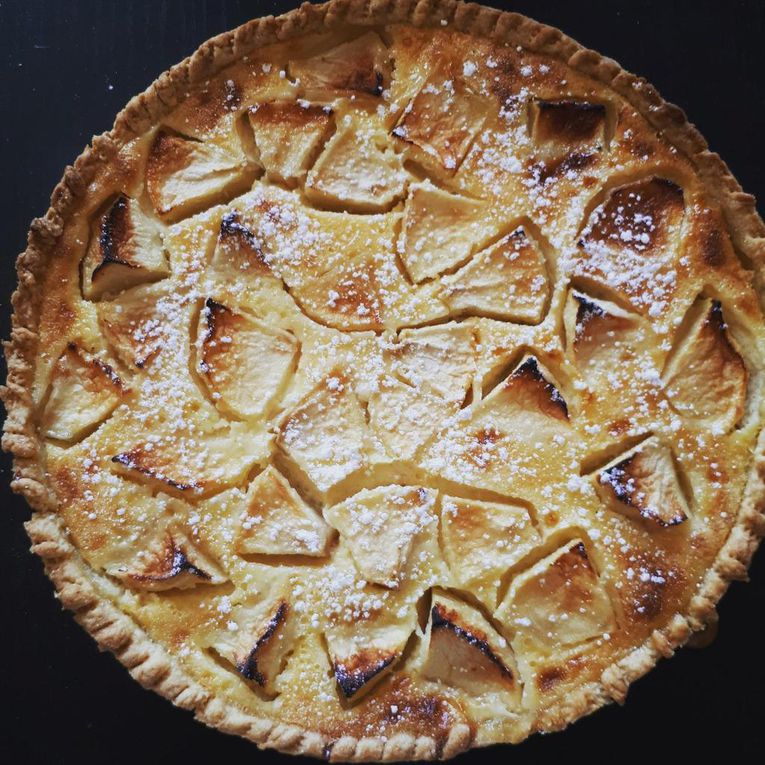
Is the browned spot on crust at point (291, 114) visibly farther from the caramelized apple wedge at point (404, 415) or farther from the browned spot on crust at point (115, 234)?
the caramelized apple wedge at point (404, 415)

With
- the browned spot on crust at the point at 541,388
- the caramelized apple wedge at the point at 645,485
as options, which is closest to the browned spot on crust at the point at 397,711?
the caramelized apple wedge at the point at 645,485

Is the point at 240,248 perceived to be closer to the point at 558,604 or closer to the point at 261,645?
the point at 261,645

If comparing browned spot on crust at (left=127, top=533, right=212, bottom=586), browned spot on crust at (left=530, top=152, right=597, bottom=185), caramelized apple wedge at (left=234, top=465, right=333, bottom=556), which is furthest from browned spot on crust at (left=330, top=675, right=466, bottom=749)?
browned spot on crust at (left=530, top=152, right=597, bottom=185)

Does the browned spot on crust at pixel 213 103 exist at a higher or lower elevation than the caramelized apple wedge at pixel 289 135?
higher

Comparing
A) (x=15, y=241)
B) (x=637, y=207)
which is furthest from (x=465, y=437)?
(x=15, y=241)

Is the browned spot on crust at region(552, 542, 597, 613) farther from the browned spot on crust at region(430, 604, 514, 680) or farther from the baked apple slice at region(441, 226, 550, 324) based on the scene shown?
the baked apple slice at region(441, 226, 550, 324)

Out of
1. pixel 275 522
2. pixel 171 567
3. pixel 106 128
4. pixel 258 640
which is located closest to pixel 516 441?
pixel 275 522
